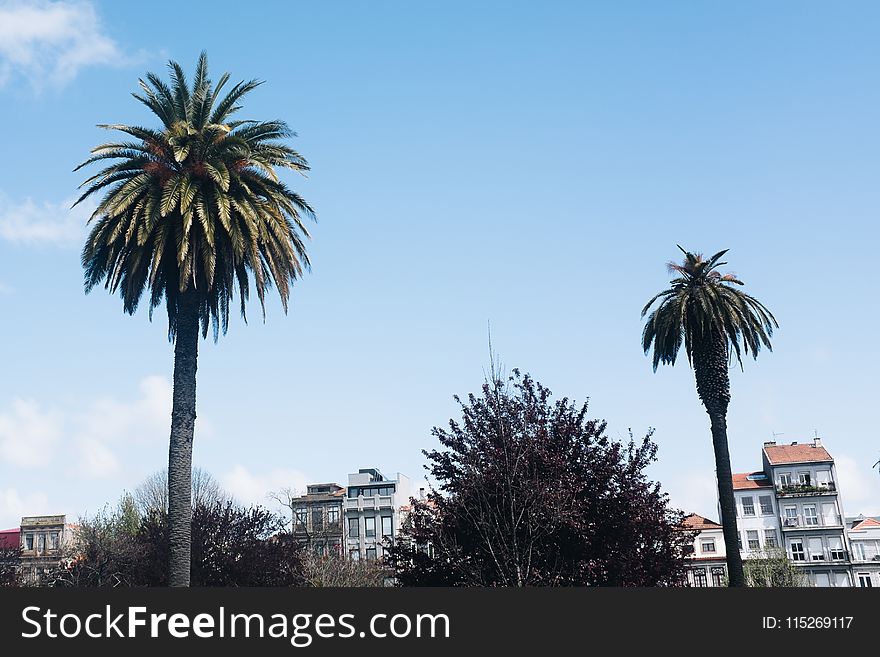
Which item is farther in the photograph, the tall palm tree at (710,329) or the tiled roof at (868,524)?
the tiled roof at (868,524)

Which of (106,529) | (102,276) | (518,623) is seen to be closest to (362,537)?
(106,529)

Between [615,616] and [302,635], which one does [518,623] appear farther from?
[302,635]

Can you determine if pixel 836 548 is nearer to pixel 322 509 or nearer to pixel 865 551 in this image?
pixel 865 551

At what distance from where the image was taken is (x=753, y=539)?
8544 centimetres

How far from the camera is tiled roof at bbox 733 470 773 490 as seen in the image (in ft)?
285

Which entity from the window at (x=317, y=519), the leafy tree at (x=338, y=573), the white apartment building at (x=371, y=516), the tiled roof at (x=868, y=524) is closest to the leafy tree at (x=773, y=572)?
the tiled roof at (x=868, y=524)

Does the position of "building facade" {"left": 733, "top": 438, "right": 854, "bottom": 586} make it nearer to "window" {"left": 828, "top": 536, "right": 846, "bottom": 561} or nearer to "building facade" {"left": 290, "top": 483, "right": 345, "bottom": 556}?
"window" {"left": 828, "top": 536, "right": 846, "bottom": 561}

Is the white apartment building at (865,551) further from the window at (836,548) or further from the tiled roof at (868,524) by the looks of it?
the window at (836,548)

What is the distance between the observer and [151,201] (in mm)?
28688

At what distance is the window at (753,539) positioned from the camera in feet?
278

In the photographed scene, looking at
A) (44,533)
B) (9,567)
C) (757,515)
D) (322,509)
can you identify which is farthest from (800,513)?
(44,533)

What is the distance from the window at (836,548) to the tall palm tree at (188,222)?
70321mm

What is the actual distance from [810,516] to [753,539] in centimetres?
592

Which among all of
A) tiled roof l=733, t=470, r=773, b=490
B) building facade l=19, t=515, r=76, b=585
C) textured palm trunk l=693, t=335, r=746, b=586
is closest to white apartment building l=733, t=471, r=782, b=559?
tiled roof l=733, t=470, r=773, b=490
